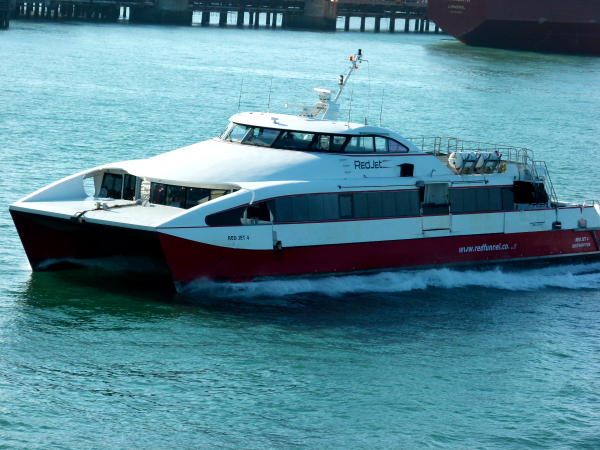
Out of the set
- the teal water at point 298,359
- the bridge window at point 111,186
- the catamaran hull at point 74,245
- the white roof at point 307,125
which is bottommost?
the teal water at point 298,359

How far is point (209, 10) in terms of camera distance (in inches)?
5123

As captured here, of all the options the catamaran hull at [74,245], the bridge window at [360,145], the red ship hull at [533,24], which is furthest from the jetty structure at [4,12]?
the bridge window at [360,145]

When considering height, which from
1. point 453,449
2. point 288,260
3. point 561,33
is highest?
point 561,33

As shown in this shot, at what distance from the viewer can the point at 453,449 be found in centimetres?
1512

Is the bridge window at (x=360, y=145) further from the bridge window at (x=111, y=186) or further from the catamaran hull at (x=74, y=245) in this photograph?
the bridge window at (x=111, y=186)

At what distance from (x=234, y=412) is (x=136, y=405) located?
178 centimetres

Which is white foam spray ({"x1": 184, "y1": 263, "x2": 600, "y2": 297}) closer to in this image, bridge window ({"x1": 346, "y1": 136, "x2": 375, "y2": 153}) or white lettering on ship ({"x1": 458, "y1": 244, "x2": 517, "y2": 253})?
white lettering on ship ({"x1": 458, "y1": 244, "x2": 517, "y2": 253})

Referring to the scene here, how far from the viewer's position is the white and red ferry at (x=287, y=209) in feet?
66.7

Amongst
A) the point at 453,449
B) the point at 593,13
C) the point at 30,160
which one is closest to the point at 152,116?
the point at 30,160

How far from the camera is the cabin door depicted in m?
23.2

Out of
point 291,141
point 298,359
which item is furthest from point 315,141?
point 298,359

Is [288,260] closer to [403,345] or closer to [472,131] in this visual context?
[403,345]

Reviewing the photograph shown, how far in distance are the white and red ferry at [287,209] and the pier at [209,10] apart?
103m

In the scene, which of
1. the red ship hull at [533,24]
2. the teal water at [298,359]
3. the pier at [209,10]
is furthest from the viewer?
the pier at [209,10]
